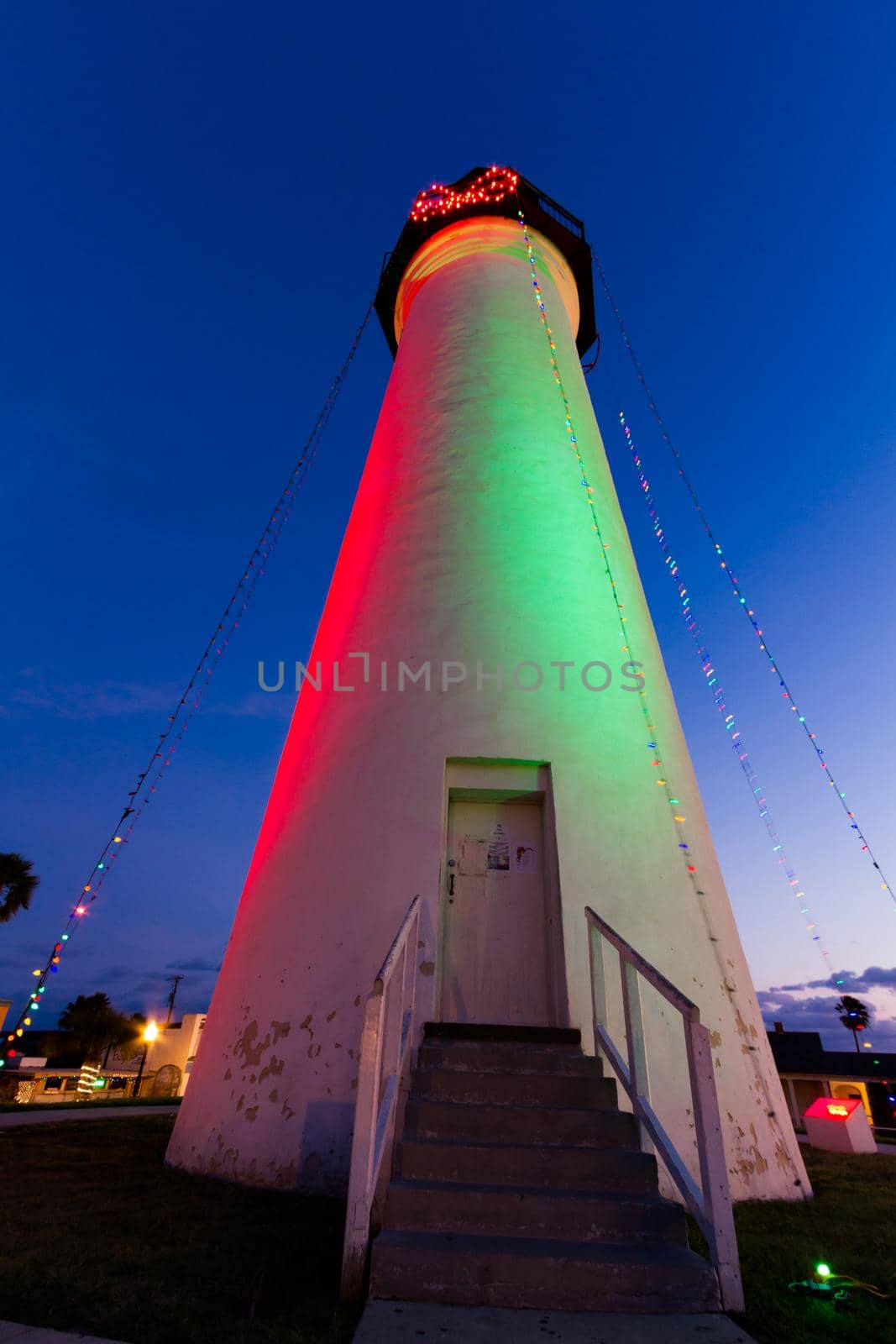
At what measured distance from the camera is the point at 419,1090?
3529mm

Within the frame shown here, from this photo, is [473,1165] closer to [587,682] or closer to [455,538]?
[587,682]

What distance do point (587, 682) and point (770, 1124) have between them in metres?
3.26

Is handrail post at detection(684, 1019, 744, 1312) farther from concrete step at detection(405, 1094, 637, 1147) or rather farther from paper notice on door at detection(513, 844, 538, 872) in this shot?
paper notice on door at detection(513, 844, 538, 872)

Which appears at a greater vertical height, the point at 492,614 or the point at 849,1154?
the point at 492,614

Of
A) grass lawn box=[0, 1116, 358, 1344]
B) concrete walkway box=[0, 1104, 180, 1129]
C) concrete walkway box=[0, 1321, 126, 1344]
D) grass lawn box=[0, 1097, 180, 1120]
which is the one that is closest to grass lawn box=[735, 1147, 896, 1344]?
grass lawn box=[0, 1116, 358, 1344]

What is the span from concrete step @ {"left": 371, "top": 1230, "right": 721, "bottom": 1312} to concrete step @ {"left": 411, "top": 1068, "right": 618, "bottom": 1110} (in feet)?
3.13

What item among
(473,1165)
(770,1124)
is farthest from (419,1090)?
(770,1124)

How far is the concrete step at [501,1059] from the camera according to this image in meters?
3.77

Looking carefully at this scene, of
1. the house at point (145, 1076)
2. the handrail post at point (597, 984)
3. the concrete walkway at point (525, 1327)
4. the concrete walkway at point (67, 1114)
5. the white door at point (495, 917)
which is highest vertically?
the house at point (145, 1076)

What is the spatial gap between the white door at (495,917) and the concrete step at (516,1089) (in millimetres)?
1077

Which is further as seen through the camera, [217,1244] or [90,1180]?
[90,1180]

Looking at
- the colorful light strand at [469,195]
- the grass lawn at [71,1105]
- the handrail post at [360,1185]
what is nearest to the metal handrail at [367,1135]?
the handrail post at [360,1185]

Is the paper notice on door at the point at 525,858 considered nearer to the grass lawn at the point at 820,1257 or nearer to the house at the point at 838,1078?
the grass lawn at the point at 820,1257

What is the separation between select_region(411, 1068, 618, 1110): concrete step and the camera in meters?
3.51
